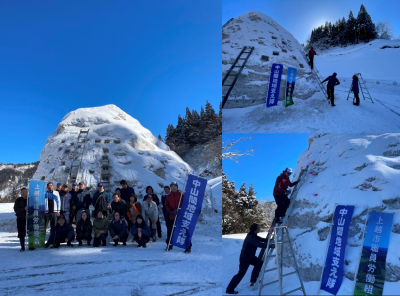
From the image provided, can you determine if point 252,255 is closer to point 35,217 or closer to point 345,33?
point 35,217

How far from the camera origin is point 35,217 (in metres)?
7.14

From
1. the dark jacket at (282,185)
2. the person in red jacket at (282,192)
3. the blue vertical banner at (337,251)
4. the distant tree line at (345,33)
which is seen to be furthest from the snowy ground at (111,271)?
the distant tree line at (345,33)

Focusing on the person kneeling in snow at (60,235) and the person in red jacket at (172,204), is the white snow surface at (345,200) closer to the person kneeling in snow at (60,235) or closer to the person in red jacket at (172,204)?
the person in red jacket at (172,204)

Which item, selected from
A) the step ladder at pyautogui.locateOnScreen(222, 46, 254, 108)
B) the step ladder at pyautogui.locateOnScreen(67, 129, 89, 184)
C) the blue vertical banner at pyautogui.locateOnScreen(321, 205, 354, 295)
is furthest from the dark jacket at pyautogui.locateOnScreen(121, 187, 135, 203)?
the blue vertical banner at pyautogui.locateOnScreen(321, 205, 354, 295)

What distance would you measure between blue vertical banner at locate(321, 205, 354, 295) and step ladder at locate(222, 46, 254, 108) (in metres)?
4.33

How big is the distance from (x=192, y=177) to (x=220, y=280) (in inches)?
112

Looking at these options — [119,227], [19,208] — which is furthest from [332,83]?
[19,208]

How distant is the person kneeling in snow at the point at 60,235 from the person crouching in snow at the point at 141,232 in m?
1.73

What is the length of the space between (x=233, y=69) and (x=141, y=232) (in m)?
5.81

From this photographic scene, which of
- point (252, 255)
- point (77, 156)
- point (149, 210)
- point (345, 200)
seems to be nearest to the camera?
point (252, 255)

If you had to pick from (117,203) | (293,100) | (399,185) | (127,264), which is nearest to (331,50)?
(293,100)

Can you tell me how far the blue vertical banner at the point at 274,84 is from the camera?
818cm

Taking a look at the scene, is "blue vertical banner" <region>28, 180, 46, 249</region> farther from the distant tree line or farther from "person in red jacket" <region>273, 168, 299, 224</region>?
the distant tree line

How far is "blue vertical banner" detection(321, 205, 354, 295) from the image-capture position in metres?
4.68
